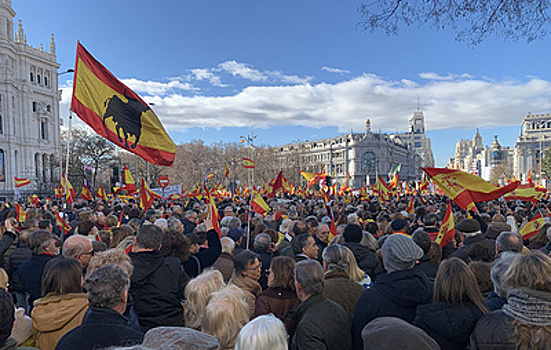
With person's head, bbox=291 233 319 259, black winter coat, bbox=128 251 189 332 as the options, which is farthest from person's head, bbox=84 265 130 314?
person's head, bbox=291 233 319 259

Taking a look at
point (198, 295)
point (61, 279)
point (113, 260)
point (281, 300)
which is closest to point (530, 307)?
point (281, 300)

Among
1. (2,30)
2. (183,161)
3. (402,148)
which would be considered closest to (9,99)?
(2,30)

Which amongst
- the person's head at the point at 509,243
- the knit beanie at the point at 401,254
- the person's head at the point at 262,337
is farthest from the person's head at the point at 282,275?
the person's head at the point at 509,243

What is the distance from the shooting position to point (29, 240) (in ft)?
16.3

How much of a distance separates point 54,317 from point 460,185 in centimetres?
747

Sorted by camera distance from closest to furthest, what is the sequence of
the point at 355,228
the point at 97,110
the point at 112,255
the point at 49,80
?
the point at 112,255
the point at 355,228
the point at 97,110
the point at 49,80

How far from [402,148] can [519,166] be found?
36.5m

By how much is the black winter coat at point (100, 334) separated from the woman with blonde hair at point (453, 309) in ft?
6.59

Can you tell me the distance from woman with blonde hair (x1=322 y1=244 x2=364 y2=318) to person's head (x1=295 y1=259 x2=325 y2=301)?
0.52m

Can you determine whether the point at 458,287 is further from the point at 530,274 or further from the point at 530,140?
the point at 530,140

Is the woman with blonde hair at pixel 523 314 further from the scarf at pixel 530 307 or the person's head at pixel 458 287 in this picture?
the person's head at pixel 458 287

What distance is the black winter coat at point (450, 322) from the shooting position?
278 cm

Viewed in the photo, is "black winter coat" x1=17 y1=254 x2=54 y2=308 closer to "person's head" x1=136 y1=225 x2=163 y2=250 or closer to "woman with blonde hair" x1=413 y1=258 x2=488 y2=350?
"person's head" x1=136 y1=225 x2=163 y2=250

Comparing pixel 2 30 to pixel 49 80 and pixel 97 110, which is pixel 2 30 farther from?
pixel 97 110
